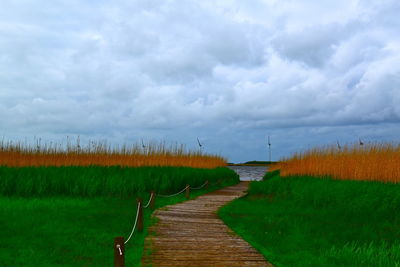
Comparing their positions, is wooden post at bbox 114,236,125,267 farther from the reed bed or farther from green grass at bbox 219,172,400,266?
the reed bed

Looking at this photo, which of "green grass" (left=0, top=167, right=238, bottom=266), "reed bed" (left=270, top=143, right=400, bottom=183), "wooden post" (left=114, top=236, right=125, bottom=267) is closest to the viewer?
"wooden post" (left=114, top=236, right=125, bottom=267)

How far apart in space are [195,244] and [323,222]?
4.08 metres

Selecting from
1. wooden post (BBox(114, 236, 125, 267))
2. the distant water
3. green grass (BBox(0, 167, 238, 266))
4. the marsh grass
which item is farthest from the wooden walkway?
the distant water

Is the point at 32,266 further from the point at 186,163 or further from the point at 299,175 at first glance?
the point at 186,163

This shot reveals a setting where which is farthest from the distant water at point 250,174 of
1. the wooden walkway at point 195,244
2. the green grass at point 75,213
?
the wooden walkway at point 195,244

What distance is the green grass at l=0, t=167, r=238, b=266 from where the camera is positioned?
24.9 feet

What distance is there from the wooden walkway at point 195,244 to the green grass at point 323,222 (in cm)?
38

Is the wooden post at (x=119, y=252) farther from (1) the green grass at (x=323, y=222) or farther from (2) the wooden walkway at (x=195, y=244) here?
(1) the green grass at (x=323, y=222)

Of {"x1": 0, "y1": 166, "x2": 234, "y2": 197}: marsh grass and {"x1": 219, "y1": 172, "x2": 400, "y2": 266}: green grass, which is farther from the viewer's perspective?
{"x1": 0, "y1": 166, "x2": 234, "y2": 197}: marsh grass

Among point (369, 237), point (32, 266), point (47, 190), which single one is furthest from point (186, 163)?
point (32, 266)

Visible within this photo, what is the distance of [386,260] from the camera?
7113mm

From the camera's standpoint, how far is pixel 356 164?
14.7 metres

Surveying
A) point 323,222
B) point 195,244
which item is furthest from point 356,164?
point 195,244

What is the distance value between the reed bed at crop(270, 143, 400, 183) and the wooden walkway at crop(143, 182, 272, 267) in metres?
5.57
